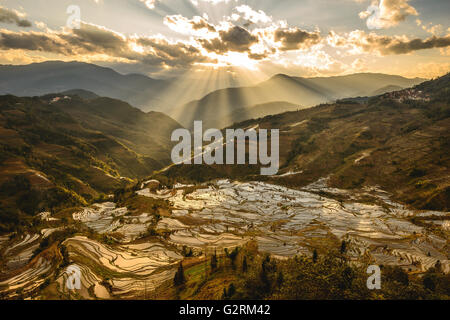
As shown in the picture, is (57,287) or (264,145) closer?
(57,287)

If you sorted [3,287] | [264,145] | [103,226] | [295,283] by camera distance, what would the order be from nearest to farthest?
[295,283], [3,287], [103,226], [264,145]

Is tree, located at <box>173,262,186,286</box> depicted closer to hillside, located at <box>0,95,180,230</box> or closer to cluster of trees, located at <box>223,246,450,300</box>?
cluster of trees, located at <box>223,246,450,300</box>

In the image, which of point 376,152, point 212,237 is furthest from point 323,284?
point 376,152

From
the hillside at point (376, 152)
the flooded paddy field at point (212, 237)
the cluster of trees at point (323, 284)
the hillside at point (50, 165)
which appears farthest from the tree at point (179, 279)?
the hillside at point (376, 152)

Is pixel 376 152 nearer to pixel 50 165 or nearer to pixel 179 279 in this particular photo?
pixel 179 279

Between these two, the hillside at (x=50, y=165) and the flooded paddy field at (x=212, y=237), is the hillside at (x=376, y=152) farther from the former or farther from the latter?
the hillside at (x=50, y=165)

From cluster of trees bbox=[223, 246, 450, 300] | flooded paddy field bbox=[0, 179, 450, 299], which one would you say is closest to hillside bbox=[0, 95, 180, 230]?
flooded paddy field bbox=[0, 179, 450, 299]

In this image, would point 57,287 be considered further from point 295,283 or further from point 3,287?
point 295,283
